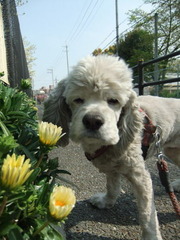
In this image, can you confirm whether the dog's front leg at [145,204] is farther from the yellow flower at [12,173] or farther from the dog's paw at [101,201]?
the yellow flower at [12,173]

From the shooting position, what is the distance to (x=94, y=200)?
8.89 feet

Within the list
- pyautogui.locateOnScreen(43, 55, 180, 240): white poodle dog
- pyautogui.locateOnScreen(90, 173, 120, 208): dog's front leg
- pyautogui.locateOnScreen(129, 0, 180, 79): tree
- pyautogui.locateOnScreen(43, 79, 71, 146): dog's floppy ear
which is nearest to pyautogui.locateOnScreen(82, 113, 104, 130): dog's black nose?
pyautogui.locateOnScreen(43, 55, 180, 240): white poodle dog

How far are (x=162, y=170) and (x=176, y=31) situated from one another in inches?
1045

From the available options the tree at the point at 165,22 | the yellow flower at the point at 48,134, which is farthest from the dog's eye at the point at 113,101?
the tree at the point at 165,22

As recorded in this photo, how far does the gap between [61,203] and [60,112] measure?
1.66m

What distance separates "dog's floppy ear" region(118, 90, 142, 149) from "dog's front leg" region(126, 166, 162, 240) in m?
0.29

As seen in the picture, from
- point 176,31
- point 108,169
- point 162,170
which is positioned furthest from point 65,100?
point 176,31

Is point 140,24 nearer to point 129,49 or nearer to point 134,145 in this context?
point 129,49

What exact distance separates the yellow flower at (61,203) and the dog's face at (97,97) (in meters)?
1.11

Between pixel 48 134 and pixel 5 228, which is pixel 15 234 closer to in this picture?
pixel 5 228

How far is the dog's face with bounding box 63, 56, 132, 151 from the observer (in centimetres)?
184

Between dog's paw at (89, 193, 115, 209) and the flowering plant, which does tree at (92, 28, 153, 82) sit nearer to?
dog's paw at (89, 193, 115, 209)

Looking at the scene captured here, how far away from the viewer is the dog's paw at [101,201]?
8.67ft

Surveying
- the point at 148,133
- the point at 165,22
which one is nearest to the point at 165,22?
the point at 165,22
